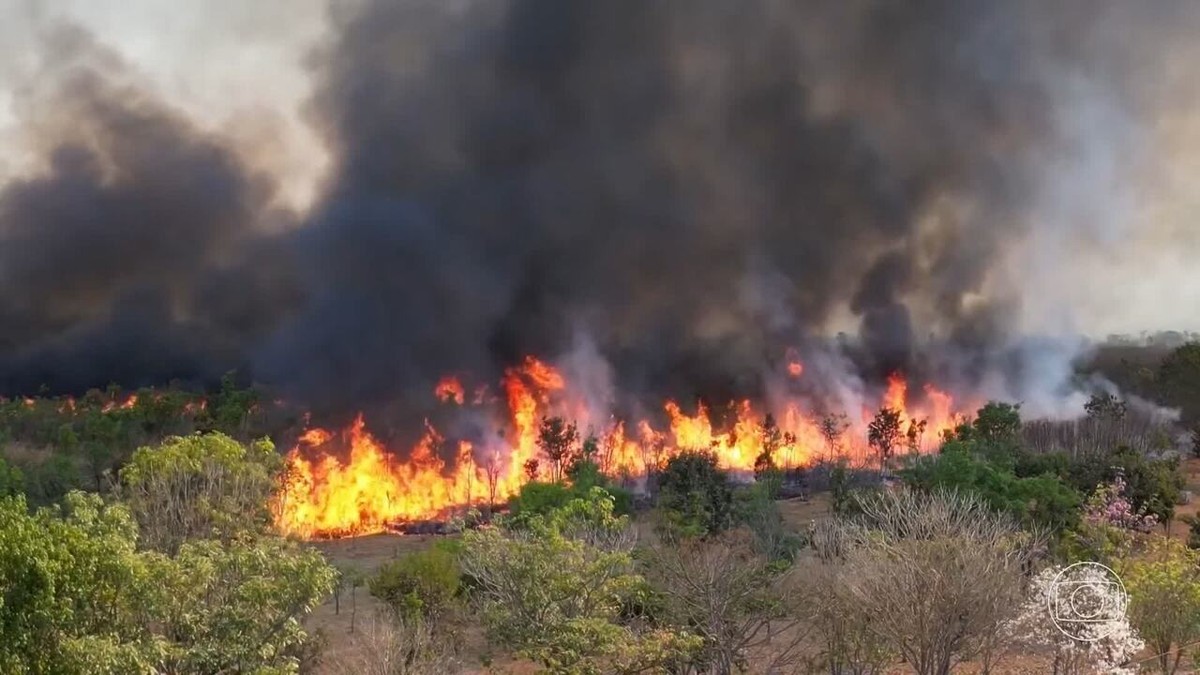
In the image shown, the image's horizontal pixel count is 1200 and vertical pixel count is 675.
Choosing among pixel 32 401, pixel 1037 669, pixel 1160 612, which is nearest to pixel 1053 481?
pixel 1037 669

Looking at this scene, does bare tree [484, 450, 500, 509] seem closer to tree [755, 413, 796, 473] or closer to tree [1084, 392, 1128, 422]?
tree [755, 413, 796, 473]

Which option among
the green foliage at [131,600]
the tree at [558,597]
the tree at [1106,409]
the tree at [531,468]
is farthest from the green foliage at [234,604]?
the tree at [1106,409]

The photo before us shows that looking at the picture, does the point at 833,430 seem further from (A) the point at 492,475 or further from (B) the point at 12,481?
(B) the point at 12,481

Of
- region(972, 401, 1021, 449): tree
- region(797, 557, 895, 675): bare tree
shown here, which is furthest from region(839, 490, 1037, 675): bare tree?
region(972, 401, 1021, 449): tree

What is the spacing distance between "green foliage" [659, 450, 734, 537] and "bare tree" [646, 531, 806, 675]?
10088 mm

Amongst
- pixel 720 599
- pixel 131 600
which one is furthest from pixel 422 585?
pixel 131 600

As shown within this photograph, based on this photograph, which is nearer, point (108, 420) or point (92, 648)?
point (92, 648)

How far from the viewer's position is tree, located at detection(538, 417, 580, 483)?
271ft

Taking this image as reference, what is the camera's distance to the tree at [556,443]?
271ft

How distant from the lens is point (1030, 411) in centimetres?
11144

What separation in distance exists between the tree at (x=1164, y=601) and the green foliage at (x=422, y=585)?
21542 millimetres

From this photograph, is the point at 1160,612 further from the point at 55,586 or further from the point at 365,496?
the point at 365,496

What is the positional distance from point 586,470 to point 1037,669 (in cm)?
2992

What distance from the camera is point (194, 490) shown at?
2458 cm
